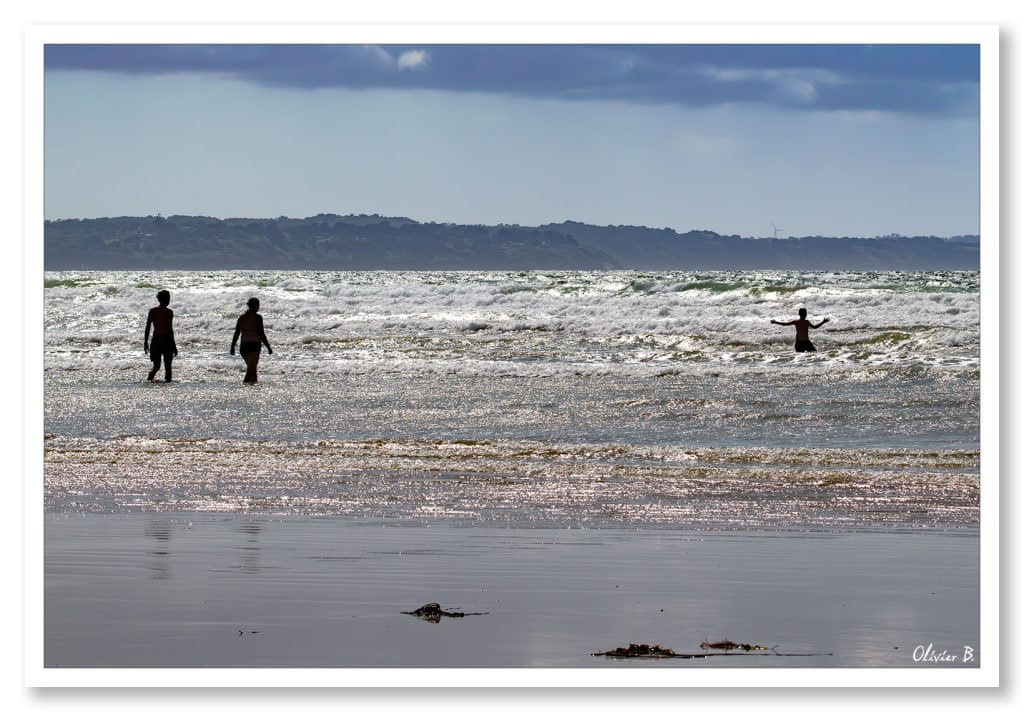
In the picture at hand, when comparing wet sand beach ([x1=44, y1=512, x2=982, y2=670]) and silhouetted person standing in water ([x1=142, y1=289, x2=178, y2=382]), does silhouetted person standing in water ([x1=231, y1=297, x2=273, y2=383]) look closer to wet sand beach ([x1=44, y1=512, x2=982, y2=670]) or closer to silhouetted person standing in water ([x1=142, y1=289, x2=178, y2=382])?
silhouetted person standing in water ([x1=142, y1=289, x2=178, y2=382])

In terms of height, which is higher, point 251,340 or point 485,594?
point 251,340

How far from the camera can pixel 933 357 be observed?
2561 cm

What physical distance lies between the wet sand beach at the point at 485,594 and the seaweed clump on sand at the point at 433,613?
0.21ft

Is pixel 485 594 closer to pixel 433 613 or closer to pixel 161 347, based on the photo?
pixel 433 613

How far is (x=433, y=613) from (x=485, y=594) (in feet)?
1.84

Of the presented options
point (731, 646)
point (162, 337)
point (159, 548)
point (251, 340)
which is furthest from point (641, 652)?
point (162, 337)

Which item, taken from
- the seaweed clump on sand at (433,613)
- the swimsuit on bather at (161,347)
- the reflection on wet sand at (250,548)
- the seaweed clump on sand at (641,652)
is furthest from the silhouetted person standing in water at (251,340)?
the seaweed clump on sand at (641,652)

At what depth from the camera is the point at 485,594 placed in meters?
7.78

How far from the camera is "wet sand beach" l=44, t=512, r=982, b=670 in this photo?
6.61 metres

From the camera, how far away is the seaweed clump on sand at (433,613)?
7227mm

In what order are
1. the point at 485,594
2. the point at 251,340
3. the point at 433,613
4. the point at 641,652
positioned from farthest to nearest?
the point at 251,340 → the point at 485,594 → the point at 433,613 → the point at 641,652
